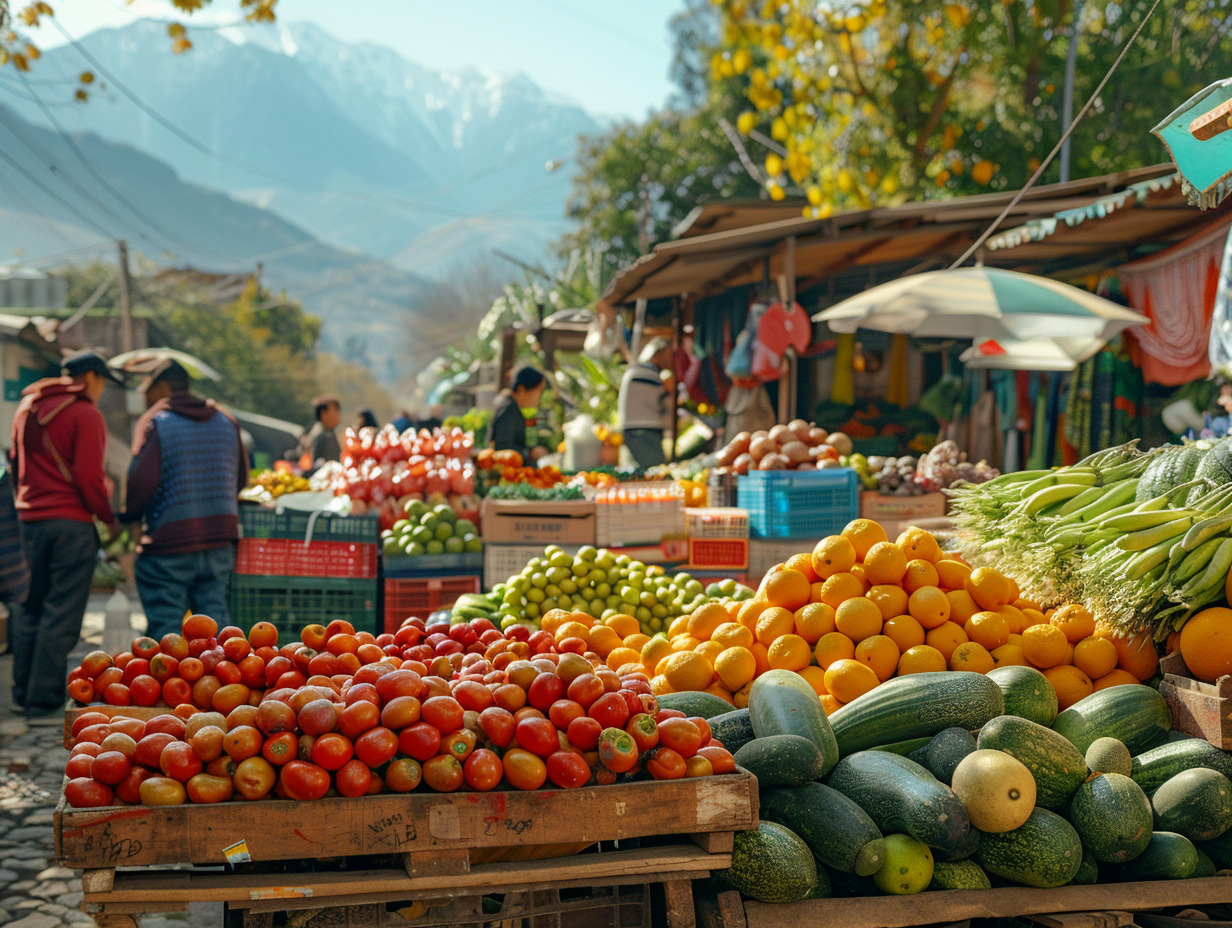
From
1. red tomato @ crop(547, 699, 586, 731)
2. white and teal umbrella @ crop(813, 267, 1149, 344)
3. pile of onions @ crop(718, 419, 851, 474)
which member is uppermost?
white and teal umbrella @ crop(813, 267, 1149, 344)

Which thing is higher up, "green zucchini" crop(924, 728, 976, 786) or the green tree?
the green tree

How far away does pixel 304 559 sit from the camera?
6180mm

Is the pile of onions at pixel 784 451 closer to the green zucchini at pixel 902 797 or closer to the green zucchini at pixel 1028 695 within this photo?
the green zucchini at pixel 1028 695

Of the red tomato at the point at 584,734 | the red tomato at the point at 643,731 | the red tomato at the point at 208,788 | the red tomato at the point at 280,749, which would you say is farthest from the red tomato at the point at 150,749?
the red tomato at the point at 643,731

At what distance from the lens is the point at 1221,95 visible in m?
3.09

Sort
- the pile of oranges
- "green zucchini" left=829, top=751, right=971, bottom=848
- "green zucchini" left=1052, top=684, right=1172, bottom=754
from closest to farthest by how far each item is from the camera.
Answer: "green zucchini" left=829, top=751, right=971, bottom=848 → "green zucchini" left=1052, top=684, right=1172, bottom=754 → the pile of oranges

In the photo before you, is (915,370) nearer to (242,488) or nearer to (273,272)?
(242,488)

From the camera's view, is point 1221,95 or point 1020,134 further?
point 1020,134

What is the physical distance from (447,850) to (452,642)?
103cm

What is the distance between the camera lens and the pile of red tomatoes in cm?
222

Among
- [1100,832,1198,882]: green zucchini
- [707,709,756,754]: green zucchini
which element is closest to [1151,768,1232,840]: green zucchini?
[1100,832,1198,882]: green zucchini

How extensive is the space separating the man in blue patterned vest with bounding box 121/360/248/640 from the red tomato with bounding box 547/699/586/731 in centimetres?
409

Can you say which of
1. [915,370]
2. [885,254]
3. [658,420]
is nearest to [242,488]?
[658,420]

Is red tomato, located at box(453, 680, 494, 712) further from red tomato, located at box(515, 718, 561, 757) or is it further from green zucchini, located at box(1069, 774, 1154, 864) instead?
green zucchini, located at box(1069, 774, 1154, 864)
